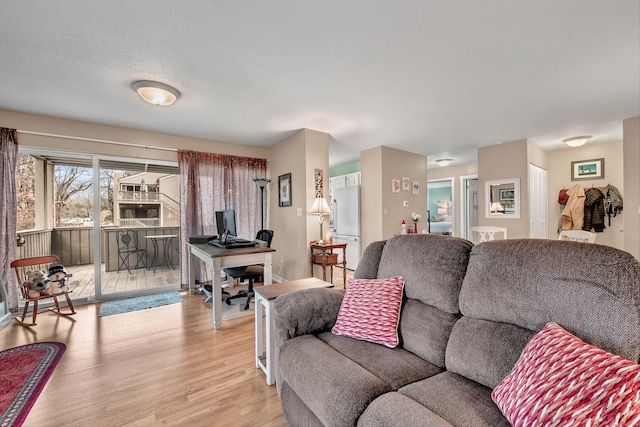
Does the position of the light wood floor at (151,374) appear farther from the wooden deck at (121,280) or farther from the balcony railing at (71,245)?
the balcony railing at (71,245)

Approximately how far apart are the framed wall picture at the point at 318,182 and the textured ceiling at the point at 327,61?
0.72m

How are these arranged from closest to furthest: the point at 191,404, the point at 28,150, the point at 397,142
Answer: the point at 191,404 < the point at 28,150 < the point at 397,142

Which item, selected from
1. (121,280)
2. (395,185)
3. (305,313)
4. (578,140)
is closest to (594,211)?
(578,140)

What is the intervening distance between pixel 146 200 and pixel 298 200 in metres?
2.34

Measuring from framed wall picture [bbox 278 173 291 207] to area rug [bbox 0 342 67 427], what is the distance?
303cm

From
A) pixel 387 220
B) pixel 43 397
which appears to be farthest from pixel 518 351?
pixel 387 220

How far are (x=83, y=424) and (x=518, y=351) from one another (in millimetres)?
2274

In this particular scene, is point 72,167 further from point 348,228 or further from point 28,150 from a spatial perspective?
point 348,228

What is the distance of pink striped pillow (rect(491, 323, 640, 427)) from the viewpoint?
712 mm

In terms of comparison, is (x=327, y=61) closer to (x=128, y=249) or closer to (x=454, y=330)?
(x=454, y=330)

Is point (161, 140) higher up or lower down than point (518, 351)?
higher up

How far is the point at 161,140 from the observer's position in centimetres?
407

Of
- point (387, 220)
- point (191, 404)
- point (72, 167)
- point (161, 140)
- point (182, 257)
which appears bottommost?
point (191, 404)

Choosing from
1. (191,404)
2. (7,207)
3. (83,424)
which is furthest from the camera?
(7,207)
